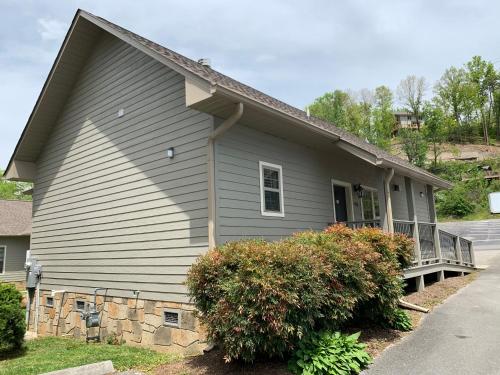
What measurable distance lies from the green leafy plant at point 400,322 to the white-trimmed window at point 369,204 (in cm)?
526

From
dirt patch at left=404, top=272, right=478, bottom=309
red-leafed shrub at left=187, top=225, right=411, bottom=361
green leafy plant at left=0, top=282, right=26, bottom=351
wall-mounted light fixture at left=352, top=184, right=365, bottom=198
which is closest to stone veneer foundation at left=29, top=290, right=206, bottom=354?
red-leafed shrub at left=187, top=225, right=411, bottom=361

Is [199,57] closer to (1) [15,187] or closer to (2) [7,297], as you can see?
(2) [7,297]

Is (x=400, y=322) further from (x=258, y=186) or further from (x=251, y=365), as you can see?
(x=258, y=186)

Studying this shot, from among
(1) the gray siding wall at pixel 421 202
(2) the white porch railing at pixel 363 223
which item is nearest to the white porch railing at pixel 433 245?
(2) the white porch railing at pixel 363 223

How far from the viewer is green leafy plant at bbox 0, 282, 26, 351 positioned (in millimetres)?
8438

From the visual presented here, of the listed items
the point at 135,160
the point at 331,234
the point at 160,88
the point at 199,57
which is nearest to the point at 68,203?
the point at 135,160

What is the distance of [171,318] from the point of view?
7203 millimetres

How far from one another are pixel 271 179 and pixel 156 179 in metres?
2.40

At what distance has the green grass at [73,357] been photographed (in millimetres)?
6180

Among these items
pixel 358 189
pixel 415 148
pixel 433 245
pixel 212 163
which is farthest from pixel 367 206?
pixel 415 148

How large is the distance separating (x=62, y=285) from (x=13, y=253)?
14.1 m

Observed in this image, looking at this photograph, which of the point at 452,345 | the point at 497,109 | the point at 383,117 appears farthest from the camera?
the point at 497,109

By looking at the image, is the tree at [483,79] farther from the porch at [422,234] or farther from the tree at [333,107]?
the porch at [422,234]

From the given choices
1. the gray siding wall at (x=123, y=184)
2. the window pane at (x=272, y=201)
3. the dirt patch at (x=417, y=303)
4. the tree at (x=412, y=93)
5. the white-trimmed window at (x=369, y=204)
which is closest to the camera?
the dirt patch at (x=417, y=303)
